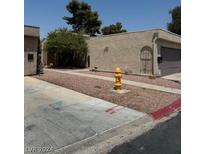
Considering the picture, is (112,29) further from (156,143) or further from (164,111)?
(156,143)

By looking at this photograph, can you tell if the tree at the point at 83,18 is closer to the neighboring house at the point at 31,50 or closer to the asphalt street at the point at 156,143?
the neighboring house at the point at 31,50

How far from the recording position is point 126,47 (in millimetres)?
17562

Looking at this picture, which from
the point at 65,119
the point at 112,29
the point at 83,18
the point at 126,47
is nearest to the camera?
the point at 65,119

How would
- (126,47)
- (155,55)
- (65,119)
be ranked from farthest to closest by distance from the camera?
(126,47) → (155,55) → (65,119)

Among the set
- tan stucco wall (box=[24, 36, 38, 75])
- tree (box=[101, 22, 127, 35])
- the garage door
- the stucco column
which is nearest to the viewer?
tan stucco wall (box=[24, 36, 38, 75])

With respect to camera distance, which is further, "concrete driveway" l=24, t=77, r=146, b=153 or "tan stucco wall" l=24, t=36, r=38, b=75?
"tan stucco wall" l=24, t=36, r=38, b=75

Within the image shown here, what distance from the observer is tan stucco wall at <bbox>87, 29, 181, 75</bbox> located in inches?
616

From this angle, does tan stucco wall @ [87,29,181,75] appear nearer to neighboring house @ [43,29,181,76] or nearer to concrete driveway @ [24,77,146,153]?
neighboring house @ [43,29,181,76]

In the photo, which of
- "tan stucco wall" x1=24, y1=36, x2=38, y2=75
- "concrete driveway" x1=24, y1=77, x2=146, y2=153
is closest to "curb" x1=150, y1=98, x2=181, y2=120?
"concrete driveway" x1=24, y1=77, x2=146, y2=153

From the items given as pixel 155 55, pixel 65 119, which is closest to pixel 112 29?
pixel 155 55

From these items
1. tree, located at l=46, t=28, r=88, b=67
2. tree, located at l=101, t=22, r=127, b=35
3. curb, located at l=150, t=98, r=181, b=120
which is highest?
tree, located at l=101, t=22, r=127, b=35

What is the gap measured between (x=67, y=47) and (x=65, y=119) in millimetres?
19137

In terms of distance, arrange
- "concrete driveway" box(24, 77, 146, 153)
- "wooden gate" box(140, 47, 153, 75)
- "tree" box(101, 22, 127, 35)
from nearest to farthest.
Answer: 1. "concrete driveway" box(24, 77, 146, 153)
2. "wooden gate" box(140, 47, 153, 75)
3. "tree" box(101, 22, 127, 35)

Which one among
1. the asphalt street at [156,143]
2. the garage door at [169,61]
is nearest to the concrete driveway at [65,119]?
the asphalt street at [156,143]
